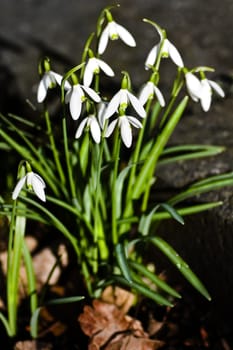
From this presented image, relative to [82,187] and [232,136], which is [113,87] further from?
[82,187]

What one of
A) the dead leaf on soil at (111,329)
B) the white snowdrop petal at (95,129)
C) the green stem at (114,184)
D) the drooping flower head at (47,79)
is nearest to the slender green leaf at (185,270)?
the green stem at (114,184)

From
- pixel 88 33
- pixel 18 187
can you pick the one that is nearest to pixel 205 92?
pixel 18 187

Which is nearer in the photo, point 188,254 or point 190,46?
point 188,254

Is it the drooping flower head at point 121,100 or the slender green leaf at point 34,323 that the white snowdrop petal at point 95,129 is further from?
the slender green leaf at point 34,323

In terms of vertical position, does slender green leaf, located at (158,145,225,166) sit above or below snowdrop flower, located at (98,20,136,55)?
below

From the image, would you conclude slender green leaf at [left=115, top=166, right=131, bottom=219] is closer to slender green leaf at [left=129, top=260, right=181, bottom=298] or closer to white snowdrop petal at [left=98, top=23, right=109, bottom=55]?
slender green leaf at [left=129, top=260, right=181, bottom=298]

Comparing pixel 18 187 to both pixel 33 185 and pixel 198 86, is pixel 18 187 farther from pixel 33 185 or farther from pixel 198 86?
pixel 198 86

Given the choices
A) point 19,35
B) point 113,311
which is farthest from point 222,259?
point 19,35

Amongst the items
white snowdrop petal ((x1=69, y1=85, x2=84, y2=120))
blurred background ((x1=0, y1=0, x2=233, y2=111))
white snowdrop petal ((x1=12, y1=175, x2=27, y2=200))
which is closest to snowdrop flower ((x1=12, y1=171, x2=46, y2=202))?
white snowdrop petal ((x1=12, y1=175, x2=27, y2=200))
